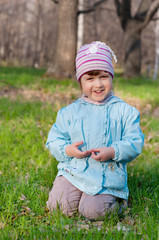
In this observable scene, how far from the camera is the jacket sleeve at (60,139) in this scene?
2.44 metres

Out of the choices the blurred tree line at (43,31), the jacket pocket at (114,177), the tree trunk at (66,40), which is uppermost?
the blurred tree line at (43,31)

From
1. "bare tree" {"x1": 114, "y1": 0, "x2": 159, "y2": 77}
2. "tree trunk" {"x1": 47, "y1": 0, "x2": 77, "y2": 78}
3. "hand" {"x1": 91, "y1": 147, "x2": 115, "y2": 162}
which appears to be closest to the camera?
"hand" {"x1": 91, "y1": 147, "x2": 115, "y2": 162}

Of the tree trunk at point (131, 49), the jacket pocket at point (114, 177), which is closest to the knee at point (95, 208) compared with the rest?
the jacket pocket at point (114, 177)

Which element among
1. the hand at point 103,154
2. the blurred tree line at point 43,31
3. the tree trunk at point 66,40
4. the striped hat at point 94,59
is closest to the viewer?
the hand at point 103,154

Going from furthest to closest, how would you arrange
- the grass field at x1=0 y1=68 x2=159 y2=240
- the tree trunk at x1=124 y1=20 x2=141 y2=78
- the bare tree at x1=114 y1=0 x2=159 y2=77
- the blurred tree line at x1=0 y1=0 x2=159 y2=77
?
the blurred tree line at x1=0 y1=0 x2=159 y2=77, the tree trunk at x1=124 y1=20 x2=141 y2=78, the bare tree at x1=114 y1=0 x2=159 y2=77, the grass field at x1=0 y1=68 x2=159 y2=240

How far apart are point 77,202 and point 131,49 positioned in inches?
454

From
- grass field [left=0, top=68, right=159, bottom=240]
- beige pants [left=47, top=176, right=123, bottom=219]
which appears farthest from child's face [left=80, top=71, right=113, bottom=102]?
grass field [left=0, top=68, right=159, bottom=240]

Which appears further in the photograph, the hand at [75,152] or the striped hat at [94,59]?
the striped hat at [94,59]

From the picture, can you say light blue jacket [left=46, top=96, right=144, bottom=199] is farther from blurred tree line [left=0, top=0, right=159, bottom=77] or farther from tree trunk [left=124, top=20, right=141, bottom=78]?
blurred tree line [left=0, top=0, right=159, bottom=77]

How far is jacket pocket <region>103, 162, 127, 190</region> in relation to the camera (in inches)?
90.4

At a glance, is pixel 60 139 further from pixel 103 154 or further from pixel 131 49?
pixel 131 49

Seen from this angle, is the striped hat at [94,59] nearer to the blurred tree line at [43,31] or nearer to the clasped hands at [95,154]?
the clasped hands at [95,154]

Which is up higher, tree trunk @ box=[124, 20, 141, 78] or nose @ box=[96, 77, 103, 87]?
tree trunk @ box=[124, 20, 141, 78]

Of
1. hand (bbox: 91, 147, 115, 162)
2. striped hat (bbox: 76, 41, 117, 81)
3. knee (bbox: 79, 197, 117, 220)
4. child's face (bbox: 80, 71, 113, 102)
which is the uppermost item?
striped hat (bbox: 76, 41, 117, 81)
